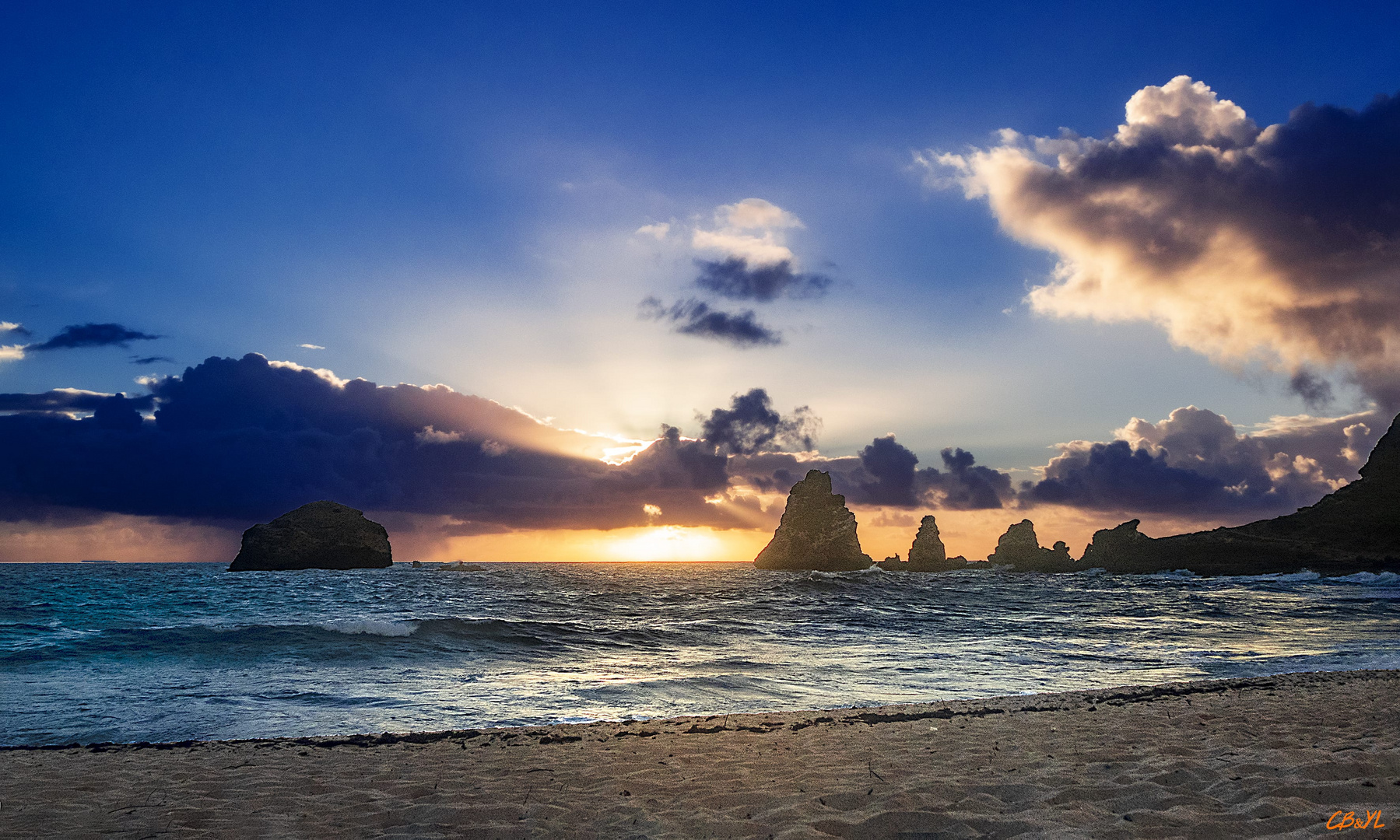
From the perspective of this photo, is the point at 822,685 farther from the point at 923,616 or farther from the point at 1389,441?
the point at 1389,441

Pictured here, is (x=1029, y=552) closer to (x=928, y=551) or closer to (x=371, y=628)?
(x=928, y=551)

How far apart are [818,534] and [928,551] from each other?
42337 mm

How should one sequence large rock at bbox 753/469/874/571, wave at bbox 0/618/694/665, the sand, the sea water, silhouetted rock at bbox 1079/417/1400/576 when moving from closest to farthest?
the sand → the sea water → wave at bbox 0/618/694/665 → silhouetted rock at bbox 1079/417/1400/576 → large rock at bbox 753/469/874/571

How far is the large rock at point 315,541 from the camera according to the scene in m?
Result: 132

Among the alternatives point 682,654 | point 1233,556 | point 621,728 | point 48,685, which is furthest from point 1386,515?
point 48,685

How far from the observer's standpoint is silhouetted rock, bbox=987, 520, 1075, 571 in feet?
550

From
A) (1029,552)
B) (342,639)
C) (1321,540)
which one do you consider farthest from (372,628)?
(1029,552)

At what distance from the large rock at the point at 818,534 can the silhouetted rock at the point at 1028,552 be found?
1886 inches

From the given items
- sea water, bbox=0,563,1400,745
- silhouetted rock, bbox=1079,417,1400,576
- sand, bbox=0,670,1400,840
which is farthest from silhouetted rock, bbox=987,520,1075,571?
sand, bbox=0,670,1400,840

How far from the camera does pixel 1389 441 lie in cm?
12288

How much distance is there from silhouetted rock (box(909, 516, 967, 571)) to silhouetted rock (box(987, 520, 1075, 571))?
20.0 m
